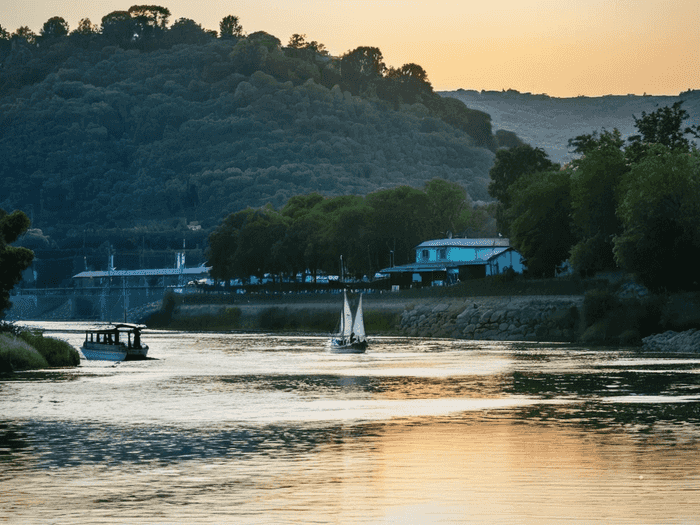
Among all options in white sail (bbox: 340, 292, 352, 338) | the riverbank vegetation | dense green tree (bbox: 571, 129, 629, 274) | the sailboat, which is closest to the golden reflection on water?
the riverbank vegetation

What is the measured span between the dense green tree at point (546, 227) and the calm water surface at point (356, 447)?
73.7 meters

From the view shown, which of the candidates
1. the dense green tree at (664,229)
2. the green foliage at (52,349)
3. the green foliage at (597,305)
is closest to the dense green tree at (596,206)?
the green foliage at (597,305)

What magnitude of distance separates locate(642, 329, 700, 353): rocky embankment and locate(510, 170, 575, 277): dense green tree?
42.5 m

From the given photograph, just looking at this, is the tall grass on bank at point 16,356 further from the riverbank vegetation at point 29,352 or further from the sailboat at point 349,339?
the sailboat at point 349,339

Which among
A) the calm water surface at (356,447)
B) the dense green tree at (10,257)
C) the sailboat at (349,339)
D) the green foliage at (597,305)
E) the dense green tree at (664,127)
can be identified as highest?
the dense green tree at (664,127)

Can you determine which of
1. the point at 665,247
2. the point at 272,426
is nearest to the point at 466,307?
the point at 665,247

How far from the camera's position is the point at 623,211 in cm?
13575

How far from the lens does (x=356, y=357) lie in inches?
4545

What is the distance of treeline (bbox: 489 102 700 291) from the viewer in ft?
412

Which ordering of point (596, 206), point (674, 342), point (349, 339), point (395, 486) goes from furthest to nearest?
point (596, 206)
point (349, 339)
point (674, 342)
point (395, 486)

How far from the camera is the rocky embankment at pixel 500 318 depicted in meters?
145

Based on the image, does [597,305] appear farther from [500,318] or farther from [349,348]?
[349,348]

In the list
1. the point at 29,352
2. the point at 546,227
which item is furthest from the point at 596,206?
the point at 29,352

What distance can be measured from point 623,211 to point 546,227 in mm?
29154
